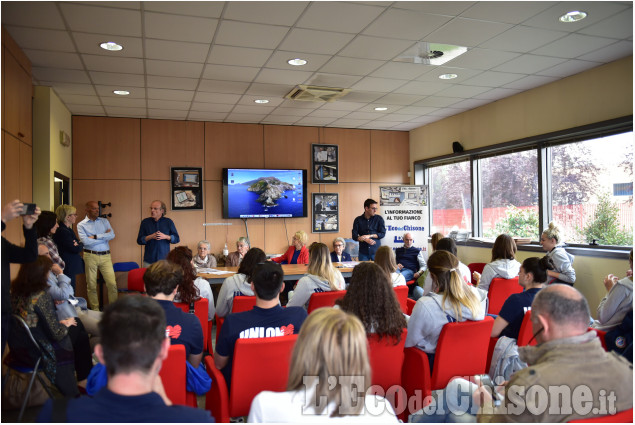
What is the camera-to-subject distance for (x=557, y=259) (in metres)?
5.30

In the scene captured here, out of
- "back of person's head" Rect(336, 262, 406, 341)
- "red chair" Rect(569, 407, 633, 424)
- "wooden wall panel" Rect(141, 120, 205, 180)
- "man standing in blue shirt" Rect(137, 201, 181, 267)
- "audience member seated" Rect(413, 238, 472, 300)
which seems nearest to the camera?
"red chair" Rect(569, 407, 633, 424)

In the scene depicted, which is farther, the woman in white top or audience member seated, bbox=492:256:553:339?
audience member seated, bbox=492:256:553:339

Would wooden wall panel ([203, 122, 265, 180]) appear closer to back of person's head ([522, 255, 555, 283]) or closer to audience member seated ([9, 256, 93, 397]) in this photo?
audience member seated ([9, 256, 93, 397])

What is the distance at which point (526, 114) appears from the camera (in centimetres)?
671

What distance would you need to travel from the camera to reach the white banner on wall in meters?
8.57

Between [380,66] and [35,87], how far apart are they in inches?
178

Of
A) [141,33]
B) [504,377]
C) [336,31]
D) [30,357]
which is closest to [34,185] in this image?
[141,33]

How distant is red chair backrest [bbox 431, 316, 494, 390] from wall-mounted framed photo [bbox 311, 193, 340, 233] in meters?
6.46

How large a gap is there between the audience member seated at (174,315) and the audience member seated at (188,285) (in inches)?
20.7

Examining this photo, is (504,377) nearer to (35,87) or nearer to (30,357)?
(30,357)

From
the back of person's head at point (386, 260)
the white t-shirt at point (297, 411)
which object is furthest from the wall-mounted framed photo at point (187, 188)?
the white t-shirt at point (297, 411)

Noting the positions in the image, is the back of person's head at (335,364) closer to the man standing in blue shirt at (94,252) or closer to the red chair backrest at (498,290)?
the red chair backrest at (498,290)

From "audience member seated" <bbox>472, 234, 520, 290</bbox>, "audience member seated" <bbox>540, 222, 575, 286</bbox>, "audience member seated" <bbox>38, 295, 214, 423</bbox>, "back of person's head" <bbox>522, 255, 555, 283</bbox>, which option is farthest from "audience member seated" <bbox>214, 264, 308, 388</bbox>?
Answer: "audience member seated" <bbox>540, 222, 575, 286</bbox>

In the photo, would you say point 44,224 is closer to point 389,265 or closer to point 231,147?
point 389,265
